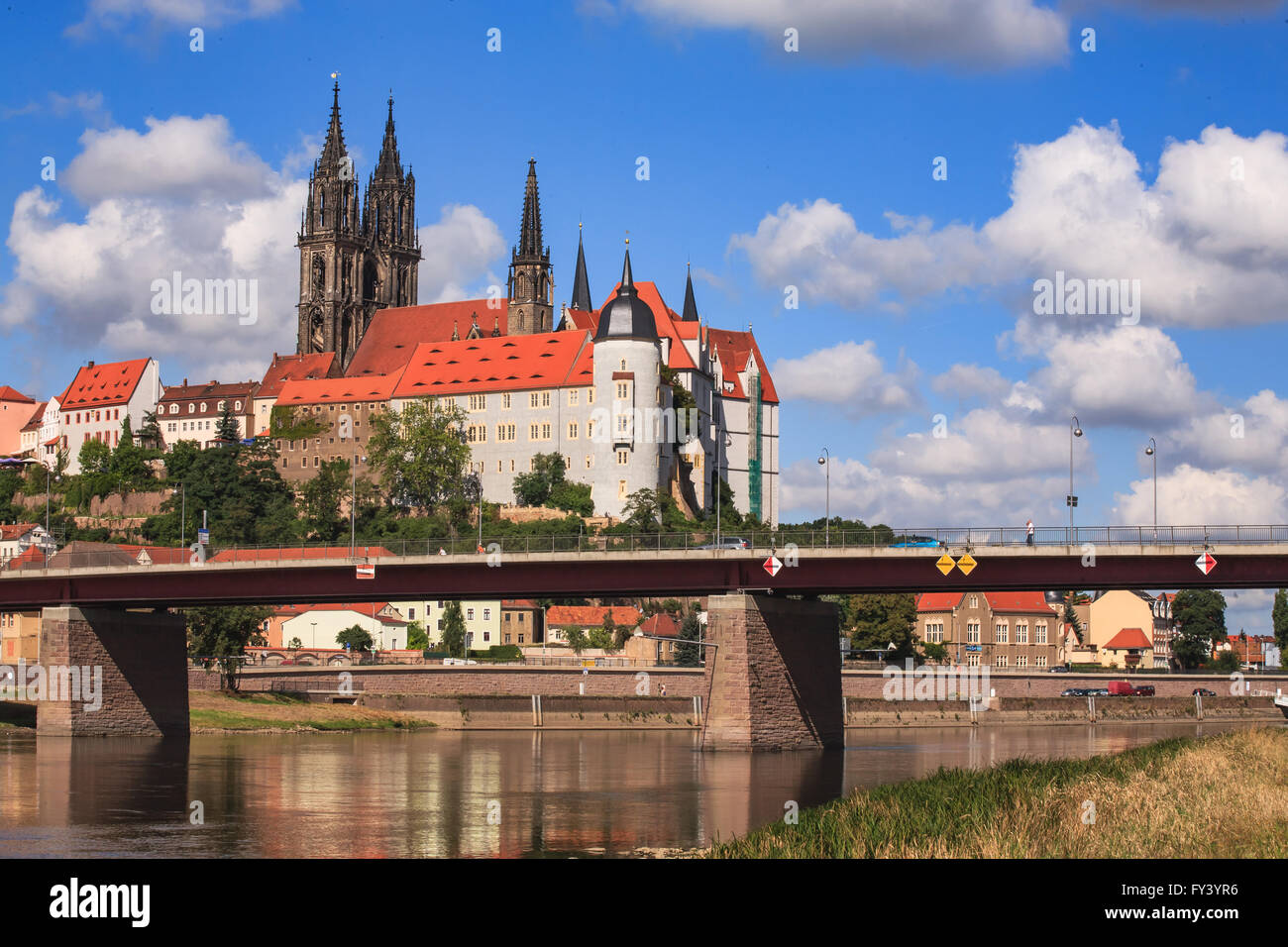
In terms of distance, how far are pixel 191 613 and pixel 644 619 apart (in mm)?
68341

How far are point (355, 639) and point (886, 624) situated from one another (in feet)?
149

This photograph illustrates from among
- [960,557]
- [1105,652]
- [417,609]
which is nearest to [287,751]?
[960,557]

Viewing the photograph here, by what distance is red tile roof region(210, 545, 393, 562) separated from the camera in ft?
275

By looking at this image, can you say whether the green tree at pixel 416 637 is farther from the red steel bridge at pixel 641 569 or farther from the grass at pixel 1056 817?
the grass at pixel 1056 817

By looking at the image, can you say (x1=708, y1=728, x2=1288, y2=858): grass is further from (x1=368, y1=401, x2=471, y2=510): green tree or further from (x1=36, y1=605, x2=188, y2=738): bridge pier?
(x1=368, y1=401, x2=471, y2=510): green tree

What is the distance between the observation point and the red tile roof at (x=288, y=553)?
8375cm

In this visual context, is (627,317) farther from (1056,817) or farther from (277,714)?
(1056,817)

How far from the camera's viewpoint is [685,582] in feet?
249

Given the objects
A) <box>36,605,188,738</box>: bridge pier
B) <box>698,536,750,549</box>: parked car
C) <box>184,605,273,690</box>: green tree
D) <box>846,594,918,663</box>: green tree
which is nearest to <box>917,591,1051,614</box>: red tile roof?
<box>846,594,918,663</box>: green tree

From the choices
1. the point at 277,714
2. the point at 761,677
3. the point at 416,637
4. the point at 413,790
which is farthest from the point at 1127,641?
the point at 413,790

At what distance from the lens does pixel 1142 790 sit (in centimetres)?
3769

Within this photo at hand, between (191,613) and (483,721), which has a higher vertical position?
(191,613)
